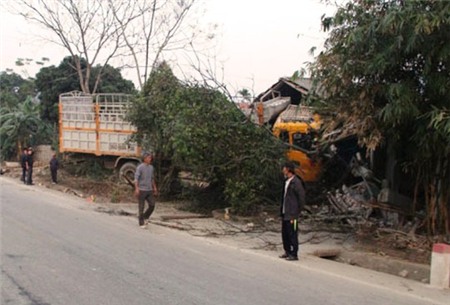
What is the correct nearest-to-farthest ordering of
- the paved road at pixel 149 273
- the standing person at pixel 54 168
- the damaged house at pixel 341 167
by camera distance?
the paved road at pixel 149 273
the damaged house at pixel 341 167
the standing person at pixel 54 168

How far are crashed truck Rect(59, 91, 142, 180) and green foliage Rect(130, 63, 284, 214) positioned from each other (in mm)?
4028

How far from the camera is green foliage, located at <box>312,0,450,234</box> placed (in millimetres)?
8773

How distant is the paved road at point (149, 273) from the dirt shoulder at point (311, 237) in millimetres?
989

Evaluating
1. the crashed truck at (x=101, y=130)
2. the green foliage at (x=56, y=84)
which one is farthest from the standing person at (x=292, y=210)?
the green foliage at (x=56, y=84)

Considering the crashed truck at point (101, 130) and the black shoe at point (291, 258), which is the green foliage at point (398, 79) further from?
the crashed truck at point (101, 130)

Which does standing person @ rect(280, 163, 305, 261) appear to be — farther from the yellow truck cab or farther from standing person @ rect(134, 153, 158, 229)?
the yellow truck cab

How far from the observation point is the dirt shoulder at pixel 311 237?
9.92 metres

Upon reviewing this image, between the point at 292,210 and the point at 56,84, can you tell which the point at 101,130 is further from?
the point at 56,84

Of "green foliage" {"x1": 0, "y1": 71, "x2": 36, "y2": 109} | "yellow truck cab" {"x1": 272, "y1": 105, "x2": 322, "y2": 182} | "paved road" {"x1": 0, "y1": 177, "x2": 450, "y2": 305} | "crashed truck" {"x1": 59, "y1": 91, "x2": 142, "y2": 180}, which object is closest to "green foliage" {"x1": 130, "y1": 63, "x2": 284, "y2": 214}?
"yellow truck cab" {"x1": 272, "y1": 105, "x2": 322, "y2": 182}

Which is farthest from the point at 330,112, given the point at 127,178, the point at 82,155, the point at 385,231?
the point at 82,155

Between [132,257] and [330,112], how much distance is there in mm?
4897

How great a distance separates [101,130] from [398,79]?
12803 mm

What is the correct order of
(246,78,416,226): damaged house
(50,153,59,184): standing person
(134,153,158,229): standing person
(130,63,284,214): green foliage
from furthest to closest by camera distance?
(50,153,59,184): standing person
(130,63,284,214): green foliage
(134,153,158,229): standing person
(246,78,416,226): damaged house

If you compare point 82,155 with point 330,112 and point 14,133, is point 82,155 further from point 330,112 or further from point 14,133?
point 330,112
